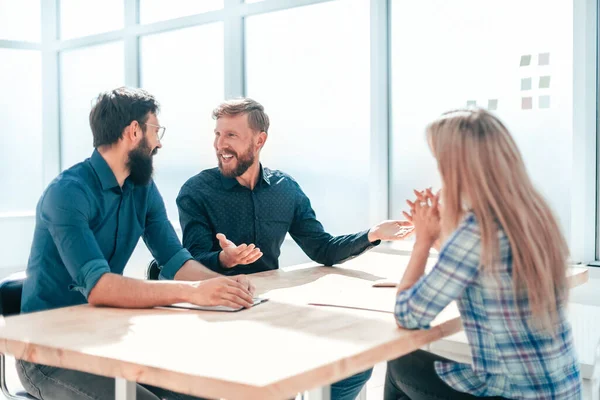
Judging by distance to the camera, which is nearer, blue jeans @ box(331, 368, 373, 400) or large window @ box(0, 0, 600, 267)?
blue jeans @ box(331, 368, 373, 400)

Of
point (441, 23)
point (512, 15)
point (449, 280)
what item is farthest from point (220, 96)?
point (449, 280)

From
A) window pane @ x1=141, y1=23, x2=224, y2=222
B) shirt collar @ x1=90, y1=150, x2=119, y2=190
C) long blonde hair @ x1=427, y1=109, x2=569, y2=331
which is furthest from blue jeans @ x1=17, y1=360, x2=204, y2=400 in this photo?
window pane @ x1=141, y1=23, x2=224, y2=222

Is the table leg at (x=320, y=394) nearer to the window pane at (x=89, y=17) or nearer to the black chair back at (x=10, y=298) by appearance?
the black chair back at (x=10, y=298)

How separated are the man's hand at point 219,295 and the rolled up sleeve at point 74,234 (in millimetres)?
256

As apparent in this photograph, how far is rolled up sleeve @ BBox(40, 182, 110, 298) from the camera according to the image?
1823mm

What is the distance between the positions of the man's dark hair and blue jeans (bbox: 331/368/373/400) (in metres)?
1.11

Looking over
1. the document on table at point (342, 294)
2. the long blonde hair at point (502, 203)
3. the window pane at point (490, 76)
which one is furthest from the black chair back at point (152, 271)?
the window pane at point (490, 76)

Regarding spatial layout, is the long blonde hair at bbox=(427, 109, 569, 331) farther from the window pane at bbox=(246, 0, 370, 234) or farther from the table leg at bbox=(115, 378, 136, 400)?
the window pane at bbox=(246, 0, 370, 234)

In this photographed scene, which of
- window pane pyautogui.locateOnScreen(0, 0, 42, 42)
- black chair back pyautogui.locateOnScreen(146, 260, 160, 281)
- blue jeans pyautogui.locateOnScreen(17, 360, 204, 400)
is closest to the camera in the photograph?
blue jeans pyautogui.locateOnScreen(17, 360, 204, 400)

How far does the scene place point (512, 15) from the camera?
3645 mm

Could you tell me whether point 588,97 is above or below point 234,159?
above

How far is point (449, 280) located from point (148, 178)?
1.16 metres

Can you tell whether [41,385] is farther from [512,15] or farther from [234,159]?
[512,15]

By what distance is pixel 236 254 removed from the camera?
237 cm
